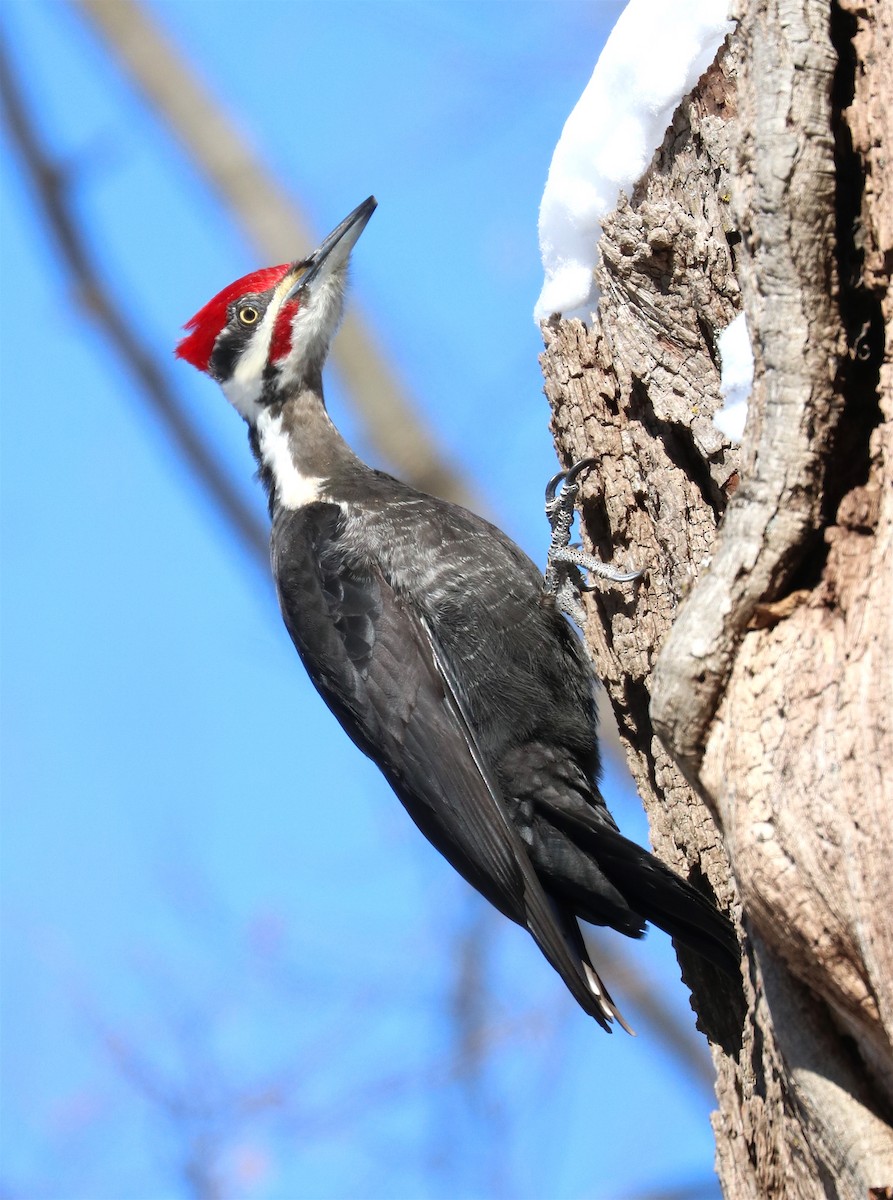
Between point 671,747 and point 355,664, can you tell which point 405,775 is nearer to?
point 355,664

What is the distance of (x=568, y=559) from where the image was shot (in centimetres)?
326

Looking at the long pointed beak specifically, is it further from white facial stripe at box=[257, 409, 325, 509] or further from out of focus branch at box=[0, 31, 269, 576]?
out of focus branch at box=[0, 31, 269, 576]

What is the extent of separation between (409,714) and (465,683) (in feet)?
0.90

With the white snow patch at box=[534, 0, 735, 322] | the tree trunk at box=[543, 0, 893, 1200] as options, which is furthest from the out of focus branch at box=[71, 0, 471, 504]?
the tree trunk at box=[543, 0, 893, 1200]

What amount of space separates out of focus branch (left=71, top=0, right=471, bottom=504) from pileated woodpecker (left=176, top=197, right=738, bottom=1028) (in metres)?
1.36

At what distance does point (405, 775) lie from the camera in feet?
10.7

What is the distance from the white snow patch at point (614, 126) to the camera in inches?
104

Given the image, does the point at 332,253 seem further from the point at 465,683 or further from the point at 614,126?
the point at 614,126

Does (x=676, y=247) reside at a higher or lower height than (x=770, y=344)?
higher

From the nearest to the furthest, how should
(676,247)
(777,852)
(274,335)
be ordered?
(777,852) → (676,247) → (274,335)

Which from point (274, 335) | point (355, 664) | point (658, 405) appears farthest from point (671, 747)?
point (274, 335)

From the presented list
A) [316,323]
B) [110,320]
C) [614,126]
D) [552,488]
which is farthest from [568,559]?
[110,320]

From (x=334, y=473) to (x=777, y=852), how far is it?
8.29 ft

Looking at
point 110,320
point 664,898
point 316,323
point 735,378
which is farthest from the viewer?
point 110,320
